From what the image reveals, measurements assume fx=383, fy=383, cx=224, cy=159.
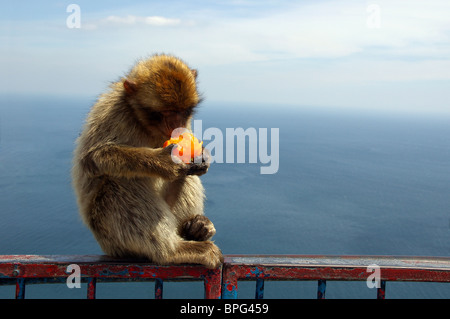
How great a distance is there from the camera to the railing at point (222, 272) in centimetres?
192

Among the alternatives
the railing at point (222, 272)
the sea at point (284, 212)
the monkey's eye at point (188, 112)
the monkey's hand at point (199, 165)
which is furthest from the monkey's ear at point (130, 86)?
the sea at point (284, 212)

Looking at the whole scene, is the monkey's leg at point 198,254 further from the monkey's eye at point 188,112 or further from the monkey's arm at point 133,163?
the monkey's eye at point 188,112

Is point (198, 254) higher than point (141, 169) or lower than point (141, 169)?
lower

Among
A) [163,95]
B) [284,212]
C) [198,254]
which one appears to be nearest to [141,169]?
[163,95]

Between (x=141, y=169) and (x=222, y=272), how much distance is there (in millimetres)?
801

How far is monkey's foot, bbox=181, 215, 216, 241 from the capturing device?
101 inches

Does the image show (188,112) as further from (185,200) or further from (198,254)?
(198,254)

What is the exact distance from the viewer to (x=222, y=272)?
2.03 m

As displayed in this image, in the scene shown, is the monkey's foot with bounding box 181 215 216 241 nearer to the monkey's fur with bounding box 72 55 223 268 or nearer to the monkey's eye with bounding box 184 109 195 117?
the monkey's fur with bounding box 72 55 223 268

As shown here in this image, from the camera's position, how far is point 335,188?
2859 inches

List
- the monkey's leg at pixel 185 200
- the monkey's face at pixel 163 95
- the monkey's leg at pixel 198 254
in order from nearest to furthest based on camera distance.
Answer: the monkey's leg at pixel 198 254 → the monkey's face at pixel 163 95 → the monkey's leg at pixel 185 200

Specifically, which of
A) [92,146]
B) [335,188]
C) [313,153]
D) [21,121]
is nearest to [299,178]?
[335,188]
